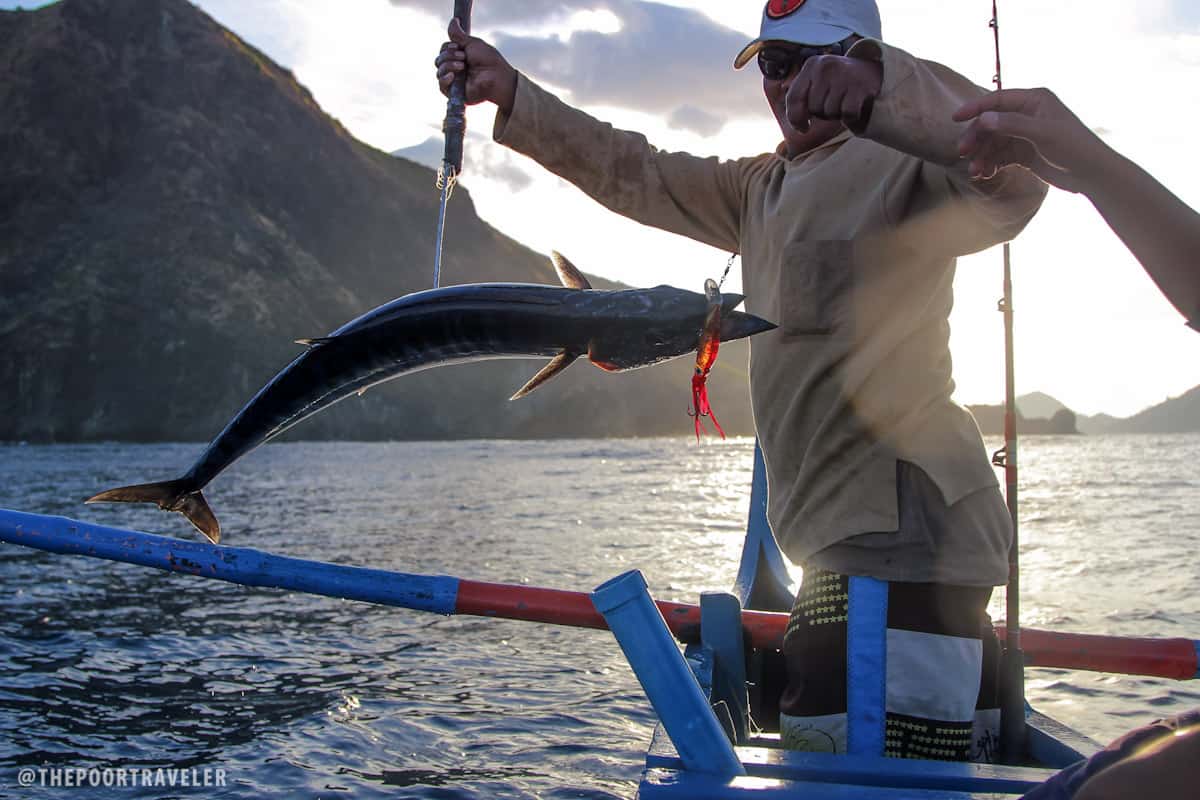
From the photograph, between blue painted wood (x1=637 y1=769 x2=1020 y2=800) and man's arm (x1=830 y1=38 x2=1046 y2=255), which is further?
man's arm (x1=830 y1=38 x2=1046 y2=255)

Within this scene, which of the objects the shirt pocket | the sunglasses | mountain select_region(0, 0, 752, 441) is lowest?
the shirt pocket

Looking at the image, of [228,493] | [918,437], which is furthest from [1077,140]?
[228,493]

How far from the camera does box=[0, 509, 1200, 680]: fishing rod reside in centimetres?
379

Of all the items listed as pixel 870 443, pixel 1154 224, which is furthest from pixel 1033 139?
pixel 870 443

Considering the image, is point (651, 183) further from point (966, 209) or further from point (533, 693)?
point (533, 693)

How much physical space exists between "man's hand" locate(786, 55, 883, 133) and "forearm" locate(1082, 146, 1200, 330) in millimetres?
699

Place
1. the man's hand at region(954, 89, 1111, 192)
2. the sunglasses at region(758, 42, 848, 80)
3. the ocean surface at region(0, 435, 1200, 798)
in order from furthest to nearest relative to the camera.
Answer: the ocean surface at region(0, 435, 1200, 798) < the sunglasses at region(758, 42, 848, 80) < the man's hand at region(954, 89, 1111, 192)

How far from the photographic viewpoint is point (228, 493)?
2847cm

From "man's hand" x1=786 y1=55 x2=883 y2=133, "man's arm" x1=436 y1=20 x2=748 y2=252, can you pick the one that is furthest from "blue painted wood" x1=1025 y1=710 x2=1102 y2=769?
"man's hand" x1=786 y1=55 x2=883 y2=133

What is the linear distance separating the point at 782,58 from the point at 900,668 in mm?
1912

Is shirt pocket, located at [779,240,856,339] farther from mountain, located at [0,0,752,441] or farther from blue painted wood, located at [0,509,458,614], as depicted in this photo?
mountain, located at [0,0,752,441]

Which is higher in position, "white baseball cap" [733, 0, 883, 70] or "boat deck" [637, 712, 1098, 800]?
"white baseball cap" [733, 0, 883, 70]

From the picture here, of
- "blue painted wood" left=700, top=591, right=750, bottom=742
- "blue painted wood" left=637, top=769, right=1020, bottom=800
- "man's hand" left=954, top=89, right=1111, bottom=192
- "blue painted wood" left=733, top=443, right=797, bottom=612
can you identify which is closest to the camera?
"man's hand" left=954, top=89, right=1111, bottom=192

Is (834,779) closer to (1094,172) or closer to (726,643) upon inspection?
(1094,172)
